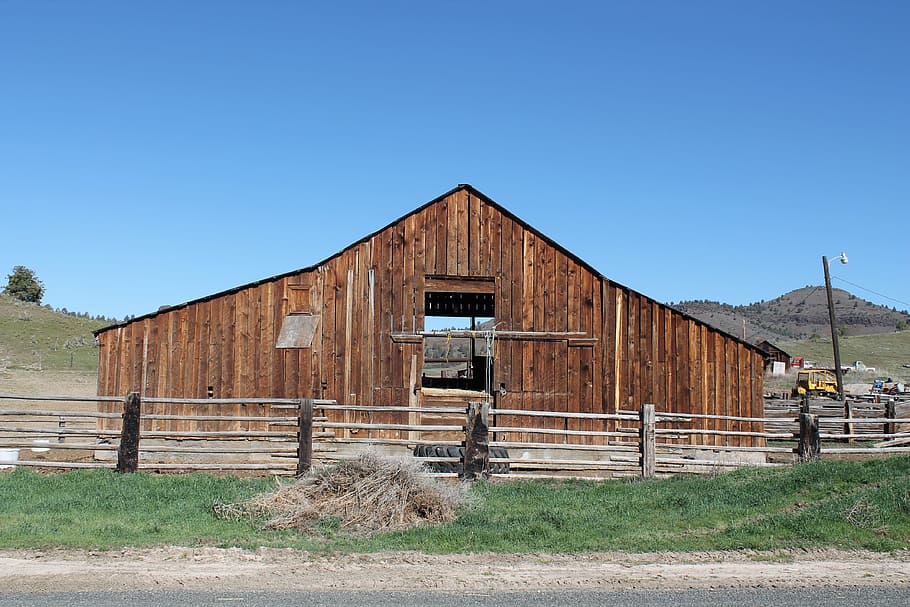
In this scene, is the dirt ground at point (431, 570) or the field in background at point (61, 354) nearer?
the dirt ground at point (431, 570)

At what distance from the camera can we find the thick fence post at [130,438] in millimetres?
13773

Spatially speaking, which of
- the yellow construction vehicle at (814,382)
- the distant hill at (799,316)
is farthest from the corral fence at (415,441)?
the distant hill at (799,316)

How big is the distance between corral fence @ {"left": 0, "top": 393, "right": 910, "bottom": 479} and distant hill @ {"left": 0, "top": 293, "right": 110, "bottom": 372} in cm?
2744

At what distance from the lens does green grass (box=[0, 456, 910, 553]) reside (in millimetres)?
9430

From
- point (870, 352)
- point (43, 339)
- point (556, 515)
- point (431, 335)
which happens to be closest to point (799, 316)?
point (870, 352)

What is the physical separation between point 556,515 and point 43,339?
160 ft

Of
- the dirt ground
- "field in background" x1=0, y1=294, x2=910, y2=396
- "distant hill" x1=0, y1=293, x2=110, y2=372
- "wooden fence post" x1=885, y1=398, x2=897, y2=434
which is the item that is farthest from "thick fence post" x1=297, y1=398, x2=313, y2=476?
"distant hill" x1=0, y1=293, x2=110, y2=372

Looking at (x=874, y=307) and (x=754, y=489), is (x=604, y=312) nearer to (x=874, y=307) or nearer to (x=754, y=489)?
(x=754, y=489)

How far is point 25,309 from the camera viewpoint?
194ft

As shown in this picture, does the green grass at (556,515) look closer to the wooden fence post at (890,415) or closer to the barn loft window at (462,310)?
the barn loft window at (462,310)

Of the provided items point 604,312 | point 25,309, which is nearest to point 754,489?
point 604,312

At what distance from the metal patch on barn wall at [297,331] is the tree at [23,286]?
65.8m

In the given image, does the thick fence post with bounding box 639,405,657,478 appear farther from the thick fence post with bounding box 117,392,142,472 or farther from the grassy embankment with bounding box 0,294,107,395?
the grassy embankment with bounding box 0,294,107,395

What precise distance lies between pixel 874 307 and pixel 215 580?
133m
